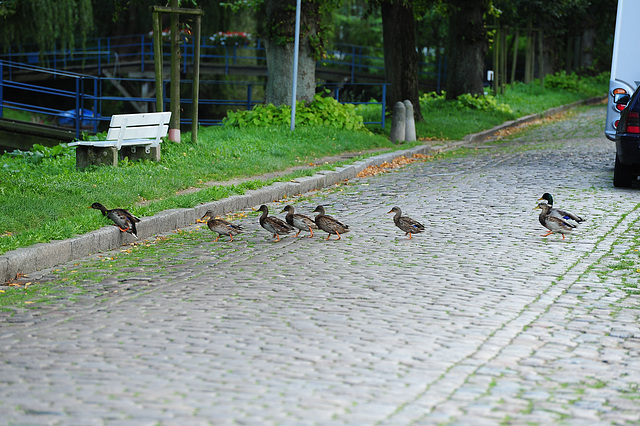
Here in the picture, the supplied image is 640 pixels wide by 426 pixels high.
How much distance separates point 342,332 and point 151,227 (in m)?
5.03

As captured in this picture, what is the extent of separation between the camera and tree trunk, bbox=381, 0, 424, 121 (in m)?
25.4

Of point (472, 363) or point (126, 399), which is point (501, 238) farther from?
point (126, 399)

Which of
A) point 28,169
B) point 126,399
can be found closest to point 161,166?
point 28,169

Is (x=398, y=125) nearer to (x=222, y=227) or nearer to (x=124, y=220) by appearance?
(x=222, y=227)

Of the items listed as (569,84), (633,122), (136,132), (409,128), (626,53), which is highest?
(626,53)

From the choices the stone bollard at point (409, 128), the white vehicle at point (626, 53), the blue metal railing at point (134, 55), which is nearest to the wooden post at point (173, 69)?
the stone bollard at point (409, 128)

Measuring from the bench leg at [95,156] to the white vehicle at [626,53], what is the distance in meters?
8.93

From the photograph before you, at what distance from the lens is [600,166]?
17.3 m

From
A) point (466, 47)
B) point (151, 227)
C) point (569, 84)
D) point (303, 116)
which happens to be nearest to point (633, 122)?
point (151, 227)

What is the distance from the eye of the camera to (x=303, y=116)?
70.0ft

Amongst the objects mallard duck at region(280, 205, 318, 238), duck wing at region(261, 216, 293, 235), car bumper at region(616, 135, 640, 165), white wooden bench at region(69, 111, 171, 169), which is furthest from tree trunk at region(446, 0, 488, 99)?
duck wing at region(261, 216, 293, 235)

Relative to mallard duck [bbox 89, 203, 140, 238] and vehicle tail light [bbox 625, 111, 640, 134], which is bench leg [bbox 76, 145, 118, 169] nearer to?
mallard duck [bbox 89, 203, 140, 238]

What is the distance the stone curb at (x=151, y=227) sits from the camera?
8492 millimetres

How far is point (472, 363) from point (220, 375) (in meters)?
1.65
